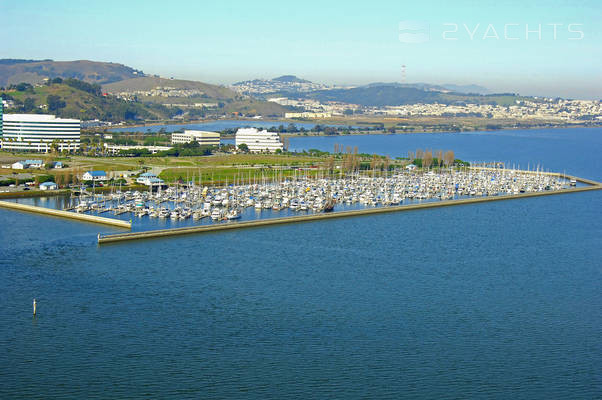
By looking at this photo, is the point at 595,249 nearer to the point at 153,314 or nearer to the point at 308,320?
the point at 308,320

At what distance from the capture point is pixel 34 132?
37.7 m

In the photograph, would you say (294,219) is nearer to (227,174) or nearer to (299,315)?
(299,315)

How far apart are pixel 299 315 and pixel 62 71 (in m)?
128

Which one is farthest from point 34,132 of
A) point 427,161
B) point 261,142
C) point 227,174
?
point 427,161

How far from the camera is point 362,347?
1052 cm

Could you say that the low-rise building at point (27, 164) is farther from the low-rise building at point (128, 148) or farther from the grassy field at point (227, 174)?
the low-rise building at point (128, 148)

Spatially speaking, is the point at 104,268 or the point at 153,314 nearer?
the point at 153,314

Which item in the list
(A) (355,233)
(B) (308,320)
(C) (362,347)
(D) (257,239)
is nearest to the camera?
(C) (362,347)

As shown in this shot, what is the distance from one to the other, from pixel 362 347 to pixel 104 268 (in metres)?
6.33

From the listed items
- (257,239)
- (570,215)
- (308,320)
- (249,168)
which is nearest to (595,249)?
(570,215)

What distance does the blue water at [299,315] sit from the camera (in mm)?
9328

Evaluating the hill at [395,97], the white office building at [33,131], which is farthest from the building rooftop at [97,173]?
the hill at [395,97]

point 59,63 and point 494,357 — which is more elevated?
point 59,63

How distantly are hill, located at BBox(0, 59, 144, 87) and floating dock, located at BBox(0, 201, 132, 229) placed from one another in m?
98.1
